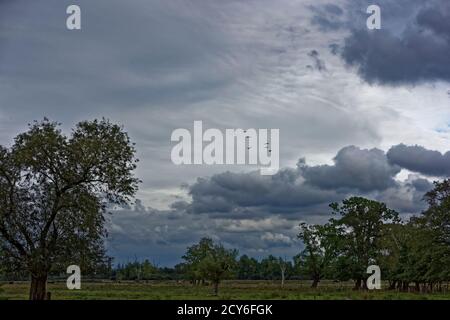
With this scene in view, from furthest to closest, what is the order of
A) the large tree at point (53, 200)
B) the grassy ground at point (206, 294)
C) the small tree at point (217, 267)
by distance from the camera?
the small tree at point (217, 267), the grassy ground at point (206, 294), the large tree at point (53, 200)

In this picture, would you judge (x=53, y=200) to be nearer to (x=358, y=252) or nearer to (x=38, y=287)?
(x=38, y=287)

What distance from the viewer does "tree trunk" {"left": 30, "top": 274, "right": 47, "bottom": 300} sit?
35.6 metres

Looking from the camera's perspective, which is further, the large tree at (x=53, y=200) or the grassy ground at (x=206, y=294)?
the grassy ground at (x=206, y=294)

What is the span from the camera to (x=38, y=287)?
118 ft

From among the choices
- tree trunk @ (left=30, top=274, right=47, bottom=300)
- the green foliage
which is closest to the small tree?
the green foliage

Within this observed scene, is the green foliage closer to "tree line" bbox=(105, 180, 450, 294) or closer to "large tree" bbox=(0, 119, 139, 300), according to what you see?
"tree line" bbox=(105, 180, 450, 294)

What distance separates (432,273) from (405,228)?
810 inches

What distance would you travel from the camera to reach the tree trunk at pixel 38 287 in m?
35.6

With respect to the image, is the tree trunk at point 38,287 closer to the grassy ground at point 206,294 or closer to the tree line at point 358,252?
the grassy ground at point 206,294

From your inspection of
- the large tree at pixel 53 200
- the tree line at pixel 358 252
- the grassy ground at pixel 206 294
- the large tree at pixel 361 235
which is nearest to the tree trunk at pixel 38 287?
the large tree at pixel 53 200

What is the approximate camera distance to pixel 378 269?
8575 cm
